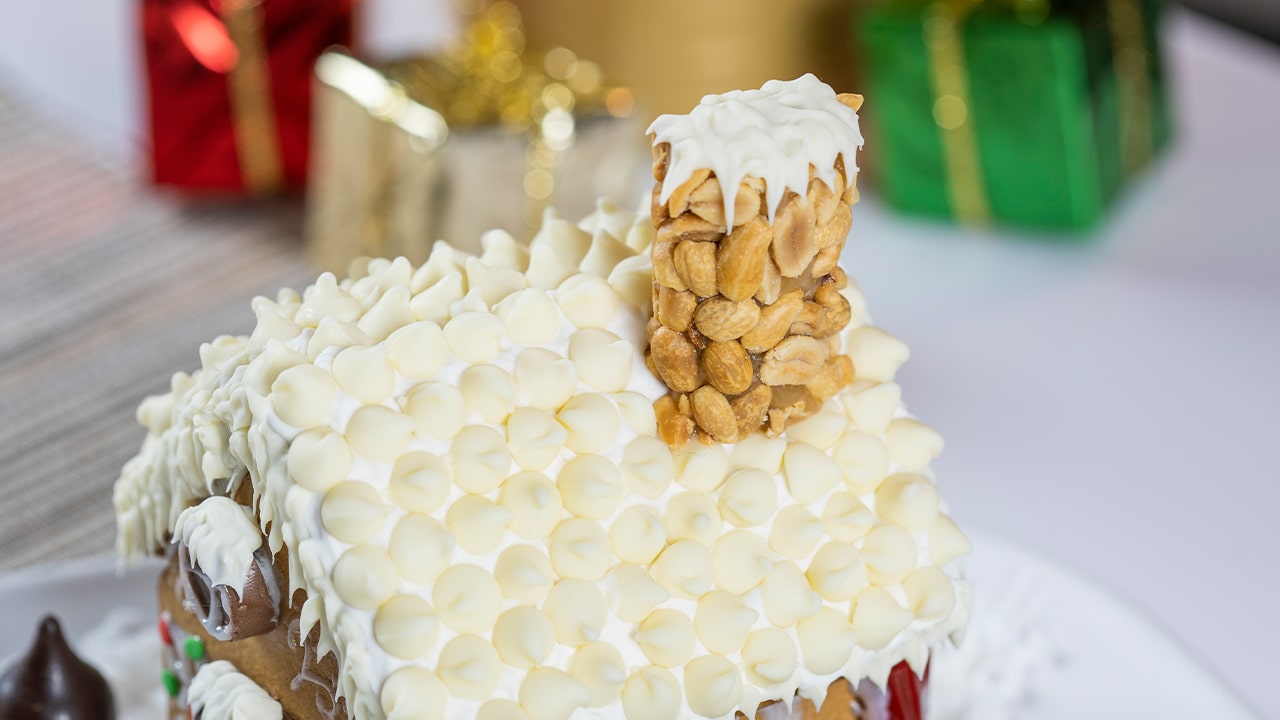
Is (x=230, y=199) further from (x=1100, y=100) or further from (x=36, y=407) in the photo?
(x=1100, y=100)

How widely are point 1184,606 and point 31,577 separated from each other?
4.39 feet

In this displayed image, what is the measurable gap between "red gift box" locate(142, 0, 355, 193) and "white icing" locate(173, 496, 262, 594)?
6.26 ft

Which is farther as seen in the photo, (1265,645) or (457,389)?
(1265,645)

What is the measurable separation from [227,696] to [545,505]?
0.30 m

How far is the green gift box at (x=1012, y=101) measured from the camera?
2512mm

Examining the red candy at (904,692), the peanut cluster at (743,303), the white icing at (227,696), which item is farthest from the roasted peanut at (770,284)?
the white icing at (227,696)

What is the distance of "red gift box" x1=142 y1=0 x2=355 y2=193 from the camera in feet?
8.82

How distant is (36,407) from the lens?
7.03 feet

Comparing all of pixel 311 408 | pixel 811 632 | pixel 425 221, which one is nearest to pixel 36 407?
pixel 425 221

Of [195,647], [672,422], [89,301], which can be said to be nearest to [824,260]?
[672,422]

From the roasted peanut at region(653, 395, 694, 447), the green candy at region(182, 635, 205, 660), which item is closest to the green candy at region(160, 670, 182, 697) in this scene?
the green candy at region(182, 635, 205, 660)

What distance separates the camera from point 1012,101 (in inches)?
101

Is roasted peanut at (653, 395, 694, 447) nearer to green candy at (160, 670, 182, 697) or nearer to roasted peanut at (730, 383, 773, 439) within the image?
roasted peanut at (730, 383, 773, 439)

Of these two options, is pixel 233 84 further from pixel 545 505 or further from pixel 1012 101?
pixel 545 505
